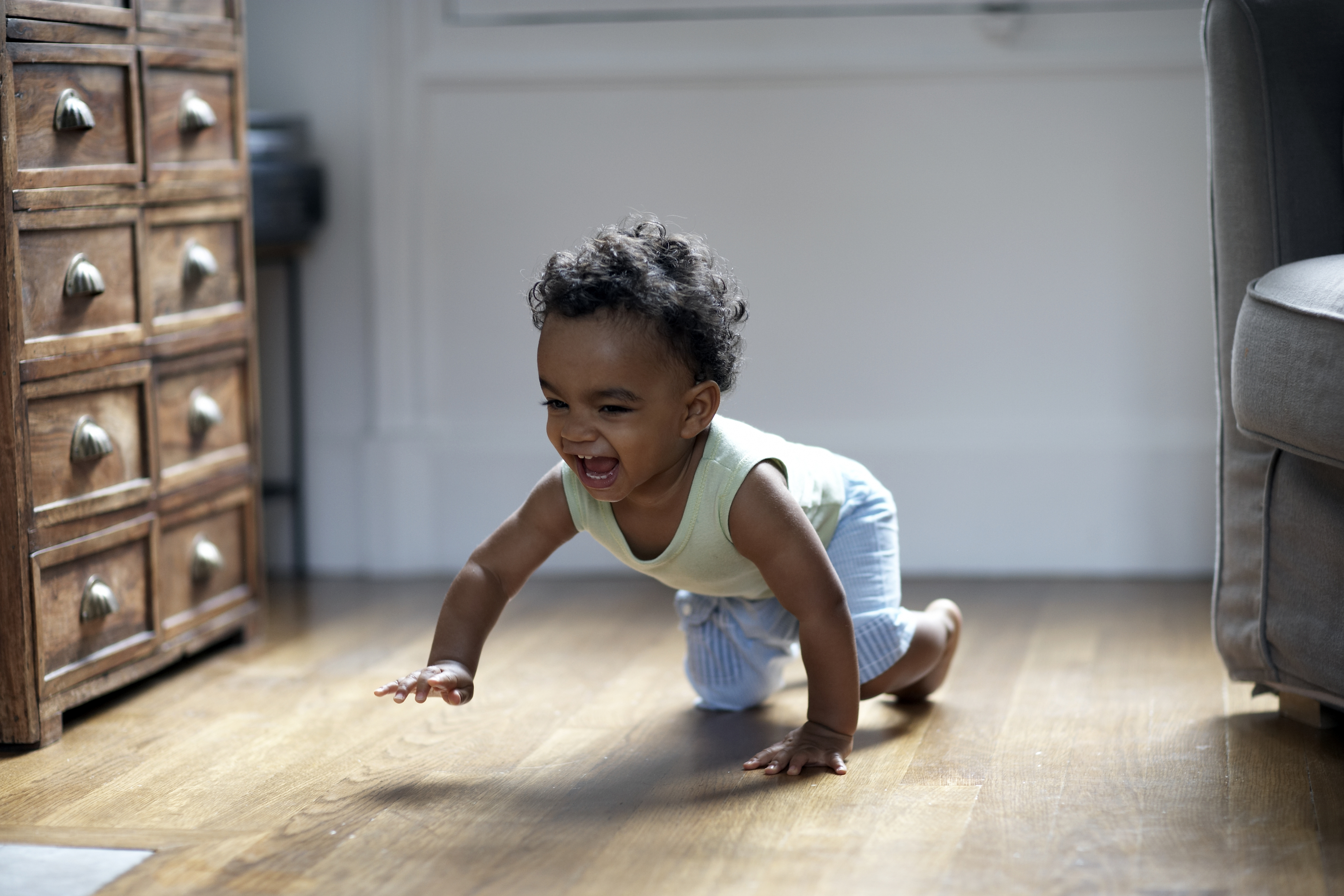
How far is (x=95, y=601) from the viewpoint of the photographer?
147 cm

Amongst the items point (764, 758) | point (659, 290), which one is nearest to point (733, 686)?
point (764, 758)

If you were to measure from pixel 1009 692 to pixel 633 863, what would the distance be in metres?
0.61

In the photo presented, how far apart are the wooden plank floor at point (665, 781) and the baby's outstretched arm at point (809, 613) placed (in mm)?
31

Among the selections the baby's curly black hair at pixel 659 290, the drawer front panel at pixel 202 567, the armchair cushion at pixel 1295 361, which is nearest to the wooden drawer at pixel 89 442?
the drawer front panel at pixel 202 567

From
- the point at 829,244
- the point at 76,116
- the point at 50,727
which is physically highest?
the point at 76,116

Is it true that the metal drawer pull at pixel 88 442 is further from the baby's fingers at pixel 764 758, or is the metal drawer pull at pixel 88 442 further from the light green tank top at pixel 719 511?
the baby's fingers at pixel 764 758

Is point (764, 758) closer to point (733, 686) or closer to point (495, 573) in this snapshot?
point (733, 686)

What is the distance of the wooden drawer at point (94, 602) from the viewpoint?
4.60 feet

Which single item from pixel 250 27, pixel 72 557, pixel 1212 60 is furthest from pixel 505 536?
pixel 250 27

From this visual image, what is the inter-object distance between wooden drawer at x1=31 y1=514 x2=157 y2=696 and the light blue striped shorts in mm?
582

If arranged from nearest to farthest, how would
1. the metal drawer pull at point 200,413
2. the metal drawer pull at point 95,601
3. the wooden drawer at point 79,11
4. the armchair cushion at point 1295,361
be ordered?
the armchair cushion at point 1295,361 → the wooden drawer at point 79,11 → the metal drawer pull at point 95,601 → the metal drawer pull at point 200,413

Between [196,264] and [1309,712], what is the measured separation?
127cm

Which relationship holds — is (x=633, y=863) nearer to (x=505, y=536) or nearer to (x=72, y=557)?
(x=505, y=536)

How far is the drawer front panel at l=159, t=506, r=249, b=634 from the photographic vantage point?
1.64 metres
